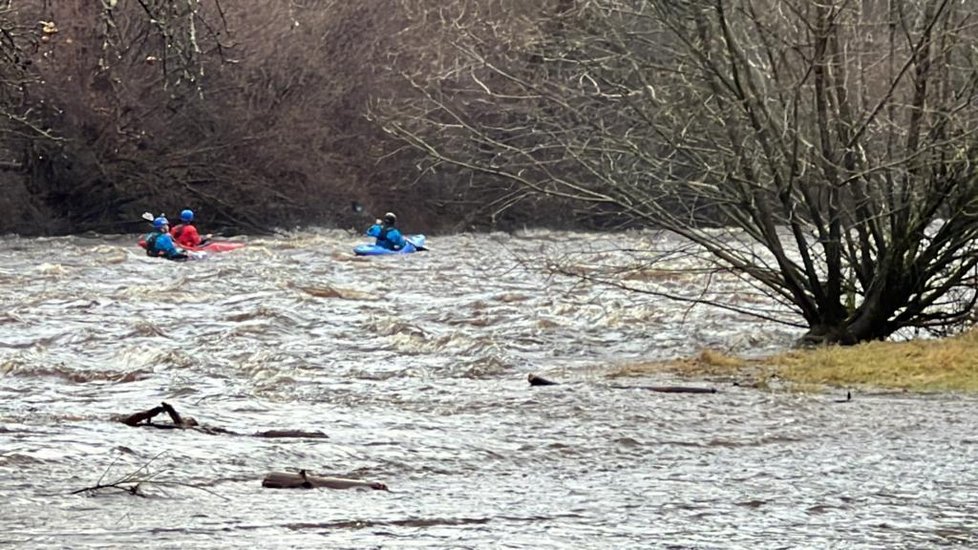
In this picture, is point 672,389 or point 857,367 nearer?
point 672,389

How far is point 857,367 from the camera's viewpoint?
49.1 ft

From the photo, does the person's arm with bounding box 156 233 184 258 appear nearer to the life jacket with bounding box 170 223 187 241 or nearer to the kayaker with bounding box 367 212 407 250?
the life jacket with bounding box 170 223 187 241

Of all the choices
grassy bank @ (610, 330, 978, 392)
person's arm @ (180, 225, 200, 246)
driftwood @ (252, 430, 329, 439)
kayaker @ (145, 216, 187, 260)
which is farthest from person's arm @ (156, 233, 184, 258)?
driftwood @ (252, 430, 329, 439)

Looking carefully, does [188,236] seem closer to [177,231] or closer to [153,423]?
[177,231]

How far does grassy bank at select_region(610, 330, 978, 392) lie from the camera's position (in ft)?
47.0

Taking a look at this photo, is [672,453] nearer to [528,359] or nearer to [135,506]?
[135,506]

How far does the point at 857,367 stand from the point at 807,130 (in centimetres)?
276

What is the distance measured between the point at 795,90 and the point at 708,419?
4804mm

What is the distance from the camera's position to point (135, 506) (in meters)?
7.91

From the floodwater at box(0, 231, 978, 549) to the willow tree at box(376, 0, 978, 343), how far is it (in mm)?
1087

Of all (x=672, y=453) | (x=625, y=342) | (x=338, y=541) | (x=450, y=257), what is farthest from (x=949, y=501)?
(x=450, y=257)

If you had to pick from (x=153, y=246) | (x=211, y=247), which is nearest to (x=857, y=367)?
(x=153, y=246)

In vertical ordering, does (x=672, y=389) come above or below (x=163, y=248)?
below

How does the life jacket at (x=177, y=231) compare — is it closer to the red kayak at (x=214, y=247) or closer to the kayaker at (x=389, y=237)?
the red kayak at (x=214, y=247)
